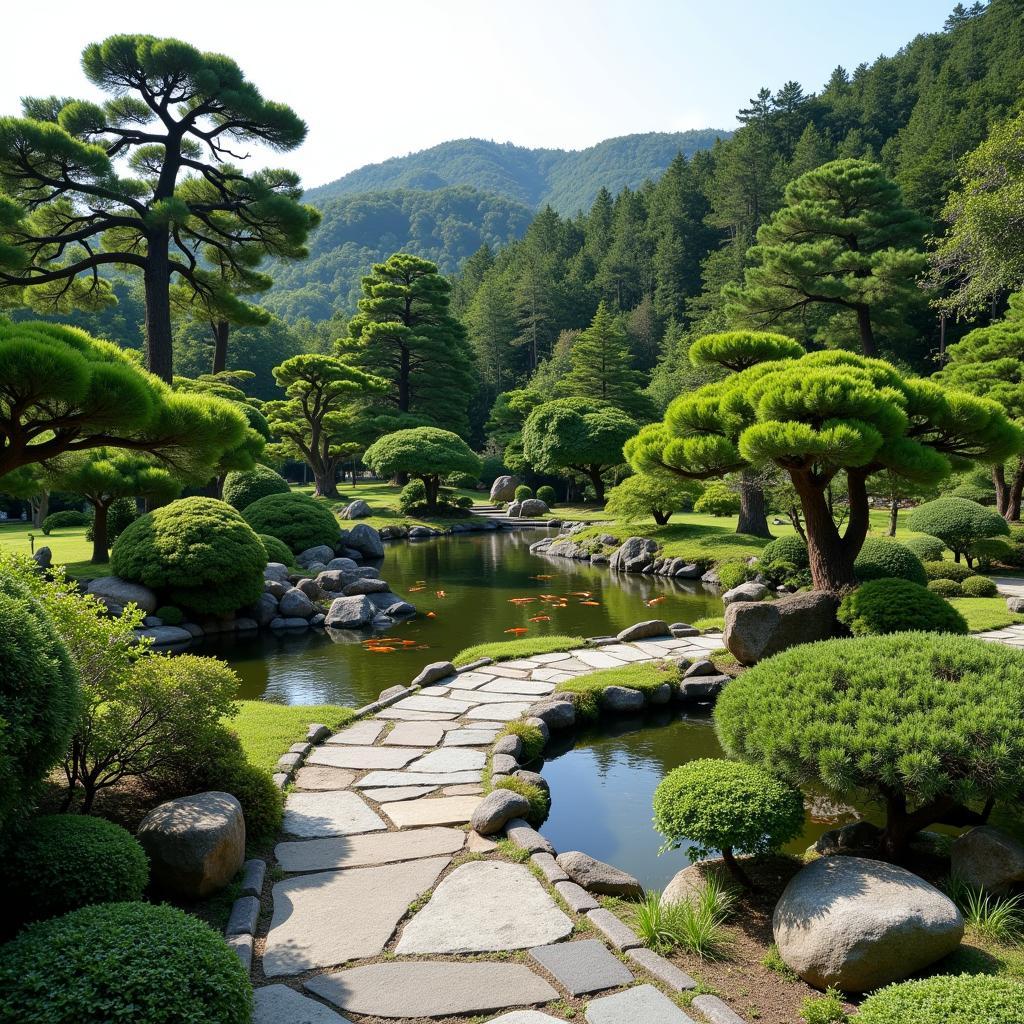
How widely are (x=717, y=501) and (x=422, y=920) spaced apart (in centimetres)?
2067

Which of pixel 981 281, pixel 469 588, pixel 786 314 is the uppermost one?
pixel 786 314

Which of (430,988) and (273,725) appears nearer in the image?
(430,988)

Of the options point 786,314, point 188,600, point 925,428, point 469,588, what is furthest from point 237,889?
point 786,314

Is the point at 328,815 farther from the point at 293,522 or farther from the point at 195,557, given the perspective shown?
the point at 293,522

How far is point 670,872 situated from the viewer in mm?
4727

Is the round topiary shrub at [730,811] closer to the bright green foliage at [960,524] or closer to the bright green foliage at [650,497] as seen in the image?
the bright green foliage at [960,524]

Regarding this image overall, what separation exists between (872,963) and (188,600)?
11.0 metres

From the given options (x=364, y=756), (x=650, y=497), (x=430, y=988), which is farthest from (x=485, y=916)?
(x=650, y=497)

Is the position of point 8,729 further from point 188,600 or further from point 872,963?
point 188,600

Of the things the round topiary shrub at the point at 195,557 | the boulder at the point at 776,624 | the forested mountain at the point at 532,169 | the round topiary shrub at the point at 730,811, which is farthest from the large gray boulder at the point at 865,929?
the forested mountain at the point at 532,169

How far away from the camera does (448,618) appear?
1315cm

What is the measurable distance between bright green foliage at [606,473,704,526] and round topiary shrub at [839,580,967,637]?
12.6 m

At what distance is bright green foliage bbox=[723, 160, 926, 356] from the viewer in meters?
23.6

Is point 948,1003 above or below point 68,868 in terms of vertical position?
below
